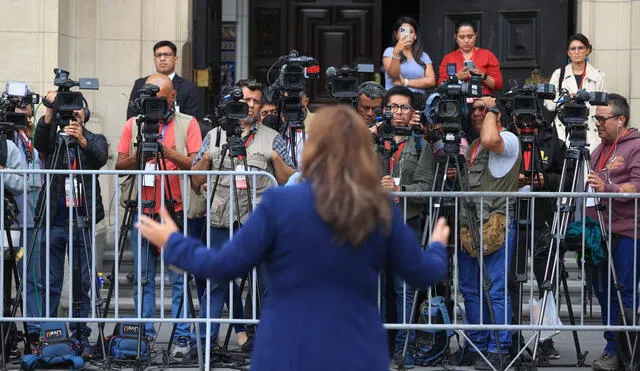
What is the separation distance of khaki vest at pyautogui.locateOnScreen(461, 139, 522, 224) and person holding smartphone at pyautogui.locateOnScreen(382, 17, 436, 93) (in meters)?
2.40

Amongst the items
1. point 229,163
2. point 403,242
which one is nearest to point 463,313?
point 229,163

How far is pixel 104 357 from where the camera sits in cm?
917

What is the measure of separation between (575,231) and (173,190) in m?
2.77

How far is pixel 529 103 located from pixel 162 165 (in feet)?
8.45

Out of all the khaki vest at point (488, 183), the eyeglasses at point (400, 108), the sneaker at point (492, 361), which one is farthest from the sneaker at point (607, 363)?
the eyeglasses at point (400, 108)

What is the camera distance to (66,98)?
9289 mm

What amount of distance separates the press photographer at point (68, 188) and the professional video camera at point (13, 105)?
0.21 meters

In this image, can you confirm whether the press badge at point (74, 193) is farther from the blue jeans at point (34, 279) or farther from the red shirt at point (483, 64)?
the red shirt at point (483, 64)

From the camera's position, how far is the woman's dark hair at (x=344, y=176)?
489 cm

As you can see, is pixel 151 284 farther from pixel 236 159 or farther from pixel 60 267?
pixel 236 159

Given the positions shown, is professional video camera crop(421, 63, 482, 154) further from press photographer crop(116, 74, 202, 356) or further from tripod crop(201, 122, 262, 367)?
press photographer crop(116, 74, 202, 356)

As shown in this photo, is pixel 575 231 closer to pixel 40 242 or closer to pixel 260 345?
pixel 40 242

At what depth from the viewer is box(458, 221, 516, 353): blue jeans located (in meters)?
9.07

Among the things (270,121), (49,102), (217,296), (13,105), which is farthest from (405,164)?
(13,105)
